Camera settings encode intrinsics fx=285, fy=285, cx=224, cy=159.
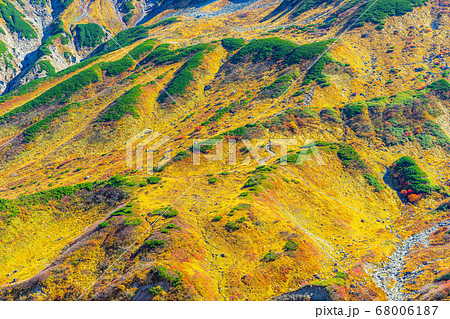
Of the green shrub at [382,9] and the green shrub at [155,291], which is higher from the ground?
the green shrub at [382,9]

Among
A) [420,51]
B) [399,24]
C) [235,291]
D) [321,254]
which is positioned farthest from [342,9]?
[235,291]

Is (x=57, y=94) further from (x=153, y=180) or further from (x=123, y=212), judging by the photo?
(x=123, y=212)

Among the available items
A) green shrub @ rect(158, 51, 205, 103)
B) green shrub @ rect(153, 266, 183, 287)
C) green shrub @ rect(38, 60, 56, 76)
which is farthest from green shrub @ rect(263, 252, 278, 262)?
green shrub @ rect(38, 60, 56, 76)

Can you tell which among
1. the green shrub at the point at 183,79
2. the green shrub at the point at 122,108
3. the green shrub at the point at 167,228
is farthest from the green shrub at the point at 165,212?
the green shrub at the point at 183,79

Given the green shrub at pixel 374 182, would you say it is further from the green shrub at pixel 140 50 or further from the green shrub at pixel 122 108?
the green shrub at pixel 140 50

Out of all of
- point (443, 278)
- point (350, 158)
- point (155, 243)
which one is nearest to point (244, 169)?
point (350, 158)

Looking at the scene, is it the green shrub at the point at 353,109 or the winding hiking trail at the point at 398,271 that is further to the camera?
the green shrub at the point at 353,109
